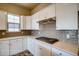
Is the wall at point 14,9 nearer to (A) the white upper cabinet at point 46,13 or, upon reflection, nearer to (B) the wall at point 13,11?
(B) the wall at point 13,11

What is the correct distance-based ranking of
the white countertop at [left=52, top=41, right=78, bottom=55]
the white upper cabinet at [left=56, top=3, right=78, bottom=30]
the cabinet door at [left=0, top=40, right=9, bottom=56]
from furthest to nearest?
the cabinet door at [left=0, top=40, right=9, bottom=56]
the white upper cabinet at [left=56, top=3, right=78, bottom=30]
the white countertop at [left=52, top=41, right=78, bottom=55]

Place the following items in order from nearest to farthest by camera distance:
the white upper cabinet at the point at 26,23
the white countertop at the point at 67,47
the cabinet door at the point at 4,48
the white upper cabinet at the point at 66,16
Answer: the white countertop at the point at 67,47 < the white upper cabinet at the point at 66,16 < the cabinet door at the point at 4,48 < the white upper cabinet at the point at 26,23

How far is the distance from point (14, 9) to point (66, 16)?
0.88 m

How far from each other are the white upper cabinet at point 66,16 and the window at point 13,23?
0.70 metres

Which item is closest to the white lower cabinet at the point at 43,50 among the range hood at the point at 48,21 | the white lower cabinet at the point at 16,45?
the white lower cabinet at the point at 16,45

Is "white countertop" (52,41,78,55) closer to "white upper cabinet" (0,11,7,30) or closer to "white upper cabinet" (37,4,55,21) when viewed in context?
"white upper cabinet" (37,4,55,21)

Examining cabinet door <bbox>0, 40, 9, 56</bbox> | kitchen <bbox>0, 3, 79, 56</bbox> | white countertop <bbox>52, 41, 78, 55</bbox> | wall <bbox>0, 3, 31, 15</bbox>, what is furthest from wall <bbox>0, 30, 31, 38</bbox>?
white countertop <bbox>52, 41, 78, 55</bbox>

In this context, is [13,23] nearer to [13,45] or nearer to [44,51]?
[13,45]

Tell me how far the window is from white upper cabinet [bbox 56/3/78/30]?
0.70m

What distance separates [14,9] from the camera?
1.51 meters

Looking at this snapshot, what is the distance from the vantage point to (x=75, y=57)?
3.86 ft

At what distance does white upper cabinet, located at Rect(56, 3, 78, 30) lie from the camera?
1.34 meters

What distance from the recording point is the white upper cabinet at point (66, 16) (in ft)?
4.40

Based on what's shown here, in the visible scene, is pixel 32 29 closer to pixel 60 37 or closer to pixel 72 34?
pixel 60 37
